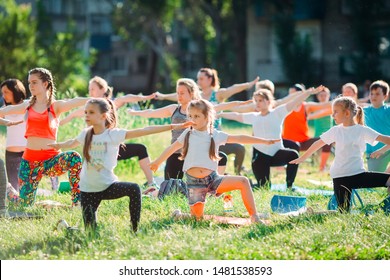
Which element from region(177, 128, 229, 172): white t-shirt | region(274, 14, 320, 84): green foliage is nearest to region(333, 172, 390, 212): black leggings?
region(177, 128, 229, 172): white t-shirt

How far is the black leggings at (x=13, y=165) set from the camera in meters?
10.4

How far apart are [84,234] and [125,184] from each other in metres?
0.56

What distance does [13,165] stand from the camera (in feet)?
34.2

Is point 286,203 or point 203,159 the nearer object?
point 203,159

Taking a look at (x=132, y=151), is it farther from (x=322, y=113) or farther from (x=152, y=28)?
(x=152, y=28)

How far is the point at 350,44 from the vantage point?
1487 inches

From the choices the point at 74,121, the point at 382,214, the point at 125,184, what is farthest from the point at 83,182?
the point at 74,121

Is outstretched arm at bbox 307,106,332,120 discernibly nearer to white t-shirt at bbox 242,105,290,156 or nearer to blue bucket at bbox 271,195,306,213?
white t-shirt at bbox 242,105,290,156

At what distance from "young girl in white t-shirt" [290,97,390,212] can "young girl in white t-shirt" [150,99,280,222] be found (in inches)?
40.1

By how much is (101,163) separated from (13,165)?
3.39 meters

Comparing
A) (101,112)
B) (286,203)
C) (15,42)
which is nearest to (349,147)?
(286,203)

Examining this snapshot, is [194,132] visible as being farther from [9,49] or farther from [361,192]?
[9,49]

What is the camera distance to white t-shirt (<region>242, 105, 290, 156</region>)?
10883mm

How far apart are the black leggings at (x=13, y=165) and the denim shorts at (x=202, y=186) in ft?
10.2
